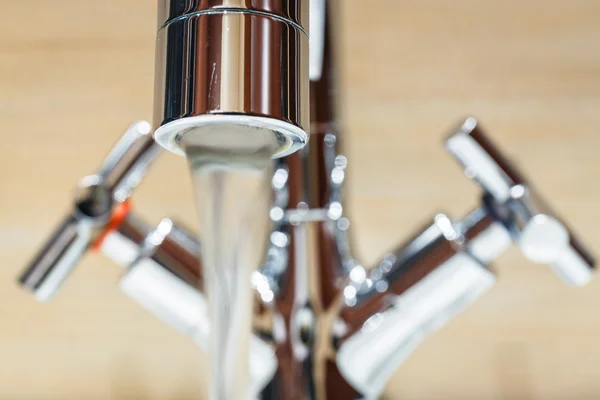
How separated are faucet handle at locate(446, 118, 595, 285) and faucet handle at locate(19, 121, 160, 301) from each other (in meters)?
0.24

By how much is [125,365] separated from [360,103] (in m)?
0.38

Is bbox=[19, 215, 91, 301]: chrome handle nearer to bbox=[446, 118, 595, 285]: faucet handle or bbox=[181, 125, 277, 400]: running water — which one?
bbox=[181, 125, 277, 400]: running water

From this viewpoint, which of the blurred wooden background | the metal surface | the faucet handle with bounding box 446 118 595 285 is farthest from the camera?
the blurred wooden background

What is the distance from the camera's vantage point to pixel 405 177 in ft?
2.30

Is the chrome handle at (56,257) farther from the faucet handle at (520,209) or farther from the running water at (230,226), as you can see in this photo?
the faucet handle at (520,209)

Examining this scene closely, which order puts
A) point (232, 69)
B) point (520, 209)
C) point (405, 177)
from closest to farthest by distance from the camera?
point (232, 69)
point (520, 209)
point (405, 177)

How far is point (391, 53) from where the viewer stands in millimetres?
720

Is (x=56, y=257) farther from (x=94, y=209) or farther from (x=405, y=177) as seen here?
(x=405, y=177)

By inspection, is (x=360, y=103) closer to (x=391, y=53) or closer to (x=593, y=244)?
(x=391, y=53)

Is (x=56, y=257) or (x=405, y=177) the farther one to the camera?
(x=405, y=177)

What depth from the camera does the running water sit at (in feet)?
1.03

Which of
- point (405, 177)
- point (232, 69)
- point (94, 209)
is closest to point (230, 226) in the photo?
point (232, 69)

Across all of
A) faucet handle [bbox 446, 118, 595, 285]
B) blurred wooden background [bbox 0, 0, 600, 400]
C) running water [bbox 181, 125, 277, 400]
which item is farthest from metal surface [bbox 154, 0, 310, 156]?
blurred wooden background [bbox 0, 0, 600, 400]

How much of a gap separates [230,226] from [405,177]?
0.38m
